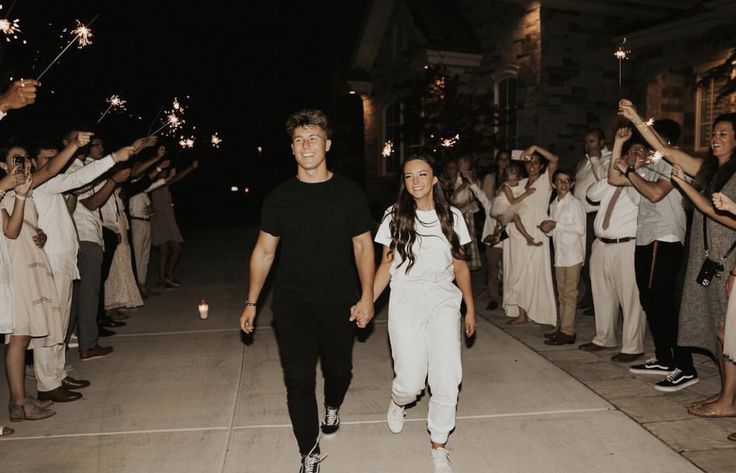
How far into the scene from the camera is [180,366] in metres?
6.56

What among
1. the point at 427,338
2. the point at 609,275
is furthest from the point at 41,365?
the point at 609,275

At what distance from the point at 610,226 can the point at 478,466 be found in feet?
10.3

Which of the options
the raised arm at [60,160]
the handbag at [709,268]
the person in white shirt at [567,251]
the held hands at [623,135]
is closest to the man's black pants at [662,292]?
the handbag at [709,268]

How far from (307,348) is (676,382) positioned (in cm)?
338

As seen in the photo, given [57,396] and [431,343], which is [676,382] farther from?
[57,396]

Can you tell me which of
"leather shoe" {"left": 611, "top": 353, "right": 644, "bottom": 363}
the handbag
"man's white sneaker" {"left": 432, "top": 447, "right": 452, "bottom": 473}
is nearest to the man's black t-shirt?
"man's white sneaker" {"left": 432, "top": 447, "right": 452, "bottom": 473}

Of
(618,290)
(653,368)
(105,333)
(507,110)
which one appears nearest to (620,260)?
(618,290)

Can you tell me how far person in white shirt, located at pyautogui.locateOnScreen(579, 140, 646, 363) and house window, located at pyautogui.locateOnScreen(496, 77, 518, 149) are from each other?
8.10 metres

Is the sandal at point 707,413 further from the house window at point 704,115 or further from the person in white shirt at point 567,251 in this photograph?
the house window at point 704,115

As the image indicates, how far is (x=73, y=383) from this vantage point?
5.88 metres

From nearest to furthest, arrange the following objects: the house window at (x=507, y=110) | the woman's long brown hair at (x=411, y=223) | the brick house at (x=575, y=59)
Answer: the woman's long brown hair at (x=411, y=223) → the brick house at (x=575, y=59) → the house window at (x=507, y=110)

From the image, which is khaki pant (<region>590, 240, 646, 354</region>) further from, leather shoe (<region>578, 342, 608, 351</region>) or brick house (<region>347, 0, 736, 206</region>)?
brick house (<region>347, 0, 736, 206</region>)

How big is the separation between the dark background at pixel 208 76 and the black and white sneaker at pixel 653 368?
5955mm

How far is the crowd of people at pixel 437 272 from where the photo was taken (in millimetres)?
4141
